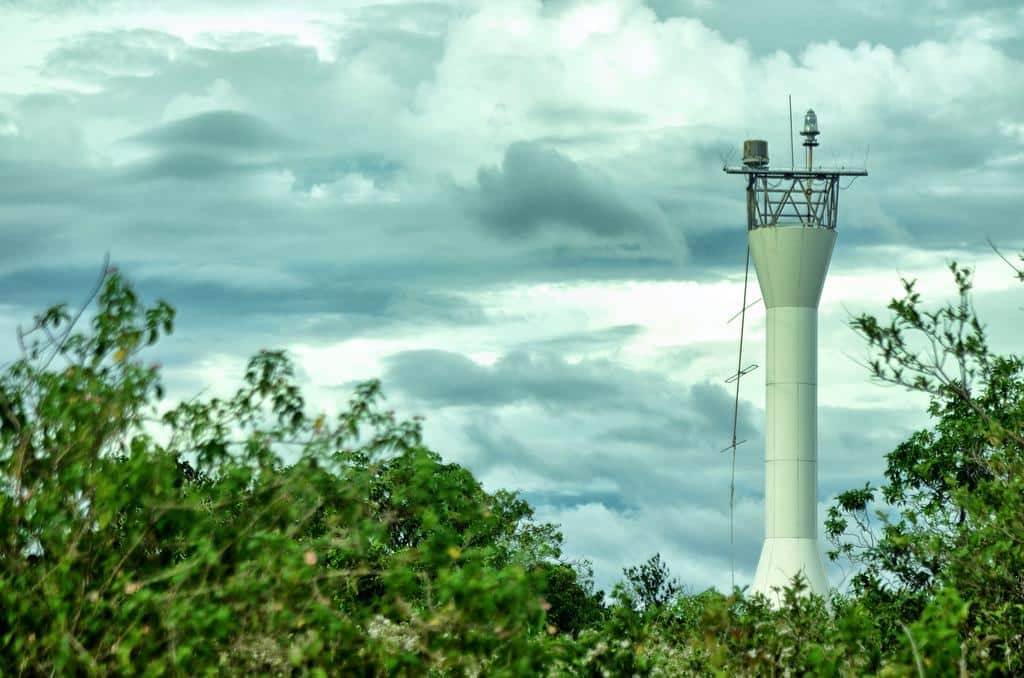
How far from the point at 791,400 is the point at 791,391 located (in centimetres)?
30

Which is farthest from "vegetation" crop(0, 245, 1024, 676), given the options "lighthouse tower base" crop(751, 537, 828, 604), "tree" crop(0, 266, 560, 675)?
"lighthouse tower base" crop(751, 537, 828, 604)

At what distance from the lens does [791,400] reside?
4494cm

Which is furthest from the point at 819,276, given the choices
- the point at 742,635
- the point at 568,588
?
the point at 742,635

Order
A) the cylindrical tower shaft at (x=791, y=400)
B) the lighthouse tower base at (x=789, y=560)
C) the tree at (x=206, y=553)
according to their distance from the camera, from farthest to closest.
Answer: the cylindrical tower shaft at (x=791, y=400)
the lighthouse tower base at (x=789, y=560)
the tree at (x=206, y=553)

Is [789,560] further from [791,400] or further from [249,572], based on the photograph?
[249,572]

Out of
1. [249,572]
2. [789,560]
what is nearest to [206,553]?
[249,572]

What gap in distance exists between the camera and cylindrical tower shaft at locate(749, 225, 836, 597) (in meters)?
44.6

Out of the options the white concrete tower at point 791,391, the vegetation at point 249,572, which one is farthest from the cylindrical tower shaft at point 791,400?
the vegetation at point 249,572

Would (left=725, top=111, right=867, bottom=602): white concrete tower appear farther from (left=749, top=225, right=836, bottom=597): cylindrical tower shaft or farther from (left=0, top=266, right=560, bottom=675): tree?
(left=0, top=266, right=560, bottom=675): tree

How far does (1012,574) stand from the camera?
14.1m

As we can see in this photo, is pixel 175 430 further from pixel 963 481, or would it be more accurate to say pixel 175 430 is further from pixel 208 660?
pixel 963 481

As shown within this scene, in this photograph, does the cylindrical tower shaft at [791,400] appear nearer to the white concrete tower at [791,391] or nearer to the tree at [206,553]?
the white concrete tower at [791,391]

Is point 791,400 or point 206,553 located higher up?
point 791,400

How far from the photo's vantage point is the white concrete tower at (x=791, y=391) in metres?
44.6
